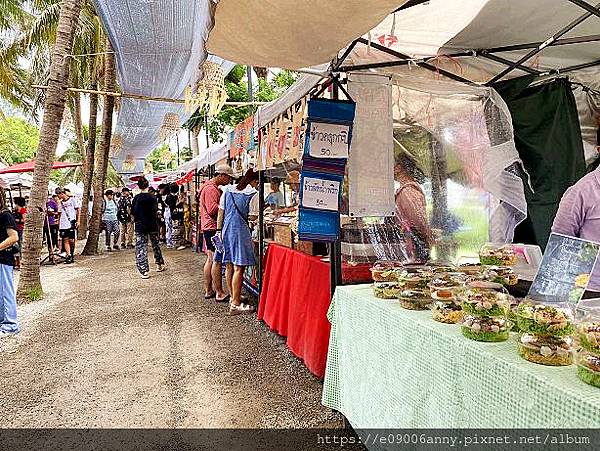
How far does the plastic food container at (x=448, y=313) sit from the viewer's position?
1.82 meters

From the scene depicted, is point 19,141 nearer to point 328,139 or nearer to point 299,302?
point 299,302

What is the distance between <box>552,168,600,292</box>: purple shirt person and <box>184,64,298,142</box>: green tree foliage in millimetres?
12021

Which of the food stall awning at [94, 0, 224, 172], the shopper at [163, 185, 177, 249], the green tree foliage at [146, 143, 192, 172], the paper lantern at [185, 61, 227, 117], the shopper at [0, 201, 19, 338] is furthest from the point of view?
the green tree foliage at [146, 143, 192, 172]

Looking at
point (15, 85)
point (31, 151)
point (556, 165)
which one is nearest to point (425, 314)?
point (556, 165)

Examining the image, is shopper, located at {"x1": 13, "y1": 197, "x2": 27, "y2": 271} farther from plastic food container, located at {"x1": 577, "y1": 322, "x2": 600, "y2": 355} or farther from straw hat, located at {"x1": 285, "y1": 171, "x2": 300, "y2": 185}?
plastic food container, located at {"x1": 577, "y1": 322, "x2": 600, "y2": 355}

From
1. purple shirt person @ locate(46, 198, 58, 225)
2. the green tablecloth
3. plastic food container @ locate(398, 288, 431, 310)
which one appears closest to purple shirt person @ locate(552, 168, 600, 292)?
plastic food container @ locate(398, 288, 431, 310)

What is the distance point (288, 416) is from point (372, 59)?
246 cm

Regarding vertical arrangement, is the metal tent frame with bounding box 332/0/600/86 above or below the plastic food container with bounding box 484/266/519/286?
above

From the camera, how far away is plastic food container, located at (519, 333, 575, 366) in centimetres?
134

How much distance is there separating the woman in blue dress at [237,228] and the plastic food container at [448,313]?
3629mm

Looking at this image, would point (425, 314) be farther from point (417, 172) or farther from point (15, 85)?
point (15, 85)

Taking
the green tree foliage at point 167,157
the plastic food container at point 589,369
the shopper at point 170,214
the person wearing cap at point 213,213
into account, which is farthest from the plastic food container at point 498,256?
the green tree foliage at point 167,157

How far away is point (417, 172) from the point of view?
3.72 meters

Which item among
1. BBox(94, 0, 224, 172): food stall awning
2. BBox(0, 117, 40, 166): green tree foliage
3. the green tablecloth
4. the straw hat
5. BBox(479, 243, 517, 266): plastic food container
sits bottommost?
the green tablecloth
